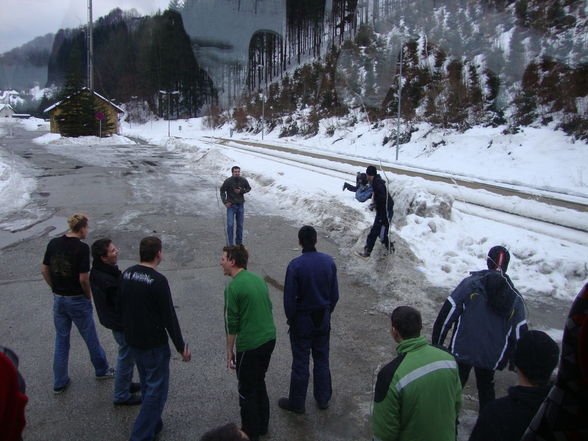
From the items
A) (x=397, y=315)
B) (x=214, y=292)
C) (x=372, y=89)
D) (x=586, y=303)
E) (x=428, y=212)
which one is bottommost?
(x=214, y=292)

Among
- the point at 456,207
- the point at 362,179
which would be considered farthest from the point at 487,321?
the point at 456,207

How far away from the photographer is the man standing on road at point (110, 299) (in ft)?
13.3

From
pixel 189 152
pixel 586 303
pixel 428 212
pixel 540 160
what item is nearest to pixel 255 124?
pixel 189 152

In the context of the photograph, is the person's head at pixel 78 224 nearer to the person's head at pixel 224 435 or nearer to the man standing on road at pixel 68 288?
the man standing on road at pixel 68 288

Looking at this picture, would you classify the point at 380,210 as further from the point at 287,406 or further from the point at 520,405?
the point at 520,405

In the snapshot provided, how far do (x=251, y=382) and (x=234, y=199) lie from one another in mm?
6167

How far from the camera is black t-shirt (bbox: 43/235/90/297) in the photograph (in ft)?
14.1

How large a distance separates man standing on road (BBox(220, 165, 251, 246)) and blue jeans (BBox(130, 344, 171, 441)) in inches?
226

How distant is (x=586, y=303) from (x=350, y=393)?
3.77 m

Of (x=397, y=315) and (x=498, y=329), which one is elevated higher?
(x=397, y=315)

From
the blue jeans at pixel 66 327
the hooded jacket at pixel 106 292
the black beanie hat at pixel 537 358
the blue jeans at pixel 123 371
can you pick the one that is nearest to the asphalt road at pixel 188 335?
the blue jeans at pixel 123 371

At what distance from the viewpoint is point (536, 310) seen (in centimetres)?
665

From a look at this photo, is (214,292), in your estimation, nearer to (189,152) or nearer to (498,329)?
(498,329)

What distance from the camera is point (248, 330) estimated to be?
3641 millimetres
